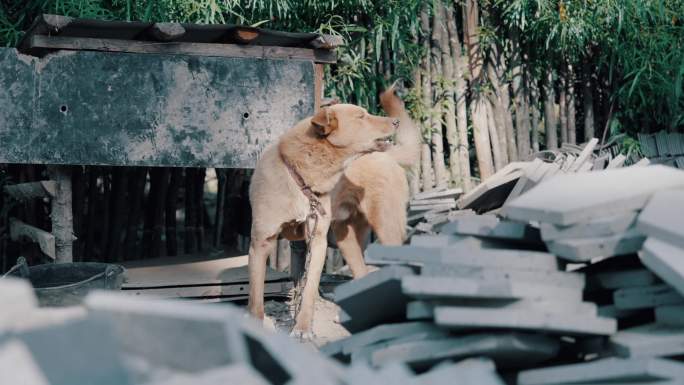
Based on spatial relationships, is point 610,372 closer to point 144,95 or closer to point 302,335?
point 302,335

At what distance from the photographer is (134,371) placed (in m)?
2.53

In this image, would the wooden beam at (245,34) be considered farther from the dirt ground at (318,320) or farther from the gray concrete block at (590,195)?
the gray concrete block at (590,195)

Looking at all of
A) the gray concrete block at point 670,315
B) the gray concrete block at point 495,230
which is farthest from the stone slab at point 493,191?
the gray concrete block at point 670,315

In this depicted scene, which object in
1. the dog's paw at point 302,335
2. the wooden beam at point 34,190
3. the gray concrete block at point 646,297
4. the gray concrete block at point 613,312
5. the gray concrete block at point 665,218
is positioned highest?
the gray concrete block at point 665,218

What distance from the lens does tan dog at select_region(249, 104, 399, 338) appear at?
19.6ft

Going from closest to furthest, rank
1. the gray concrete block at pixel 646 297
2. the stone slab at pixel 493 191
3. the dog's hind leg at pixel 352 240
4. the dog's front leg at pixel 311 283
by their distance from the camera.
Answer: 1. the gray concrete block at pixel 646 297
2. the dog's front leg at pixel 311 283
3. the dog's hind leg at pixel 352 240
4. the stone slab at pixel 493 191

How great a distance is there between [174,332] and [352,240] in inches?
193

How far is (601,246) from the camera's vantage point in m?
3.33

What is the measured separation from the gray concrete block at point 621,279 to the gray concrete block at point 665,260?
0.47 ft

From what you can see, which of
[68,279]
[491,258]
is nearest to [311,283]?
[68,279]

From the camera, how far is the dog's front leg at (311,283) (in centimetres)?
588

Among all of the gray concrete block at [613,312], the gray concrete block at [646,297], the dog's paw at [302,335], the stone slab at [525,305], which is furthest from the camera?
the dog's paw at [302,335]

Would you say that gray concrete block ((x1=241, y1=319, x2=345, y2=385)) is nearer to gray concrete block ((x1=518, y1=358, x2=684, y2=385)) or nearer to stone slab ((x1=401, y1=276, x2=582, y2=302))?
stone slab ((x1=401, y1=276, x2=582, y2=302))

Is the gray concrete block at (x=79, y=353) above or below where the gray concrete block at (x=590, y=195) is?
below
